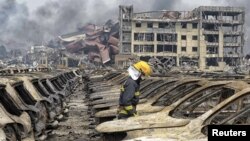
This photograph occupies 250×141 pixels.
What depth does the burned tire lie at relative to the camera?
7301mm

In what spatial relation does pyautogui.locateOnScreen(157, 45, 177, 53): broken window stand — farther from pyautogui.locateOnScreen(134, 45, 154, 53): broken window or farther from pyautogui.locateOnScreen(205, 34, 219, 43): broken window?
pyautogui.locateOnScreen(205, 34, 219, 43): broken window

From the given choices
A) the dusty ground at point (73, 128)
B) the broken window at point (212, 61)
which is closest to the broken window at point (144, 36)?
the broken window at point (212, 61)

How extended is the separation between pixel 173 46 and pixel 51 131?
3005 inches

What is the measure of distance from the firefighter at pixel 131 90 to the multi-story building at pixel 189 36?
75789mm

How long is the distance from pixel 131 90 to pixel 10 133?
229cm

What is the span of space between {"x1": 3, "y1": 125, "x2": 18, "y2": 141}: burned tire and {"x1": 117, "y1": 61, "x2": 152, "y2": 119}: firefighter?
6.44 feet

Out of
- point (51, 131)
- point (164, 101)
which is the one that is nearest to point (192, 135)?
point (164, 101)

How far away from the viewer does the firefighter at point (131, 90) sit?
7621 mm

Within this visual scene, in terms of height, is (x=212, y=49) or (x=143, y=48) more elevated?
(x=143, y=48)

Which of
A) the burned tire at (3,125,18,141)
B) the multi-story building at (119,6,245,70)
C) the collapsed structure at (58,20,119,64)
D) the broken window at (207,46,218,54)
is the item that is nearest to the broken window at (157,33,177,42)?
the multi-story building at (119,6,245,70)

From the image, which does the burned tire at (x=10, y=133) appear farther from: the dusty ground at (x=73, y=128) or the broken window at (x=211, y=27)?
the broken window at (x=211, y=27)

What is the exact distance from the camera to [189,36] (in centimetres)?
8762

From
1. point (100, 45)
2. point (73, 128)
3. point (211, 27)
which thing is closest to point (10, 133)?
point (73, 128)

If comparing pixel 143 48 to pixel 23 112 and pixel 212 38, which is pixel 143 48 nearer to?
pixel 212 38
